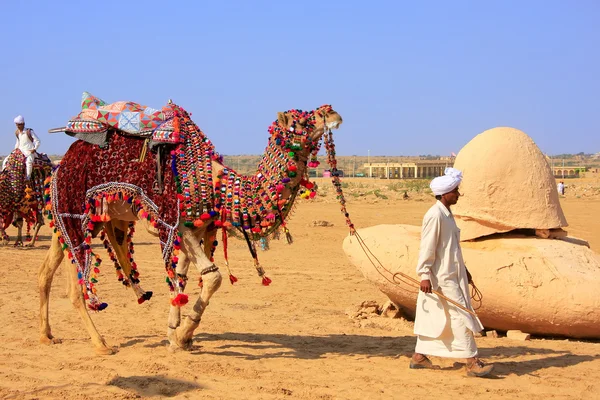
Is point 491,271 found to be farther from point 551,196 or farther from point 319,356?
point 319,356

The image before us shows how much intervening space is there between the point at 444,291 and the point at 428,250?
42cm

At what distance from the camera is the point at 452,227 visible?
281 inches

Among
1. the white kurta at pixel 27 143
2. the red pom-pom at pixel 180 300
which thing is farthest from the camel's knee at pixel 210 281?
the white kurta at pixel 27 143

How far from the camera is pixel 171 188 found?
306 inches

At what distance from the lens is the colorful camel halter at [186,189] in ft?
24.4

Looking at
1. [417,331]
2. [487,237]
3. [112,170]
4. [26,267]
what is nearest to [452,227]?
[417,331]

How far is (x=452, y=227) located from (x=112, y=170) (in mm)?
3615

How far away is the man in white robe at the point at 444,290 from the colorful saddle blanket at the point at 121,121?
9.39 feet

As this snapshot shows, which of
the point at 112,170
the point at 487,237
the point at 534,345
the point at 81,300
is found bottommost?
the point at 534,345

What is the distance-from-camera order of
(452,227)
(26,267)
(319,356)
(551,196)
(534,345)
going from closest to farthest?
1. (452,227)
2. (319,356)
3. (534,345)
4. (551,196)
5. (26,267)

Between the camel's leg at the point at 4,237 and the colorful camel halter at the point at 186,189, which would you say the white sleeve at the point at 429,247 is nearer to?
the colorful camel halter at the point at 186,189

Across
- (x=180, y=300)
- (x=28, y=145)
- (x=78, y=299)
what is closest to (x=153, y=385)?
(x=180, y=300)

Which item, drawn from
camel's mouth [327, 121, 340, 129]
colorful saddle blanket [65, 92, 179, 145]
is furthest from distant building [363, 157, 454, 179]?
camel's mouth [327, 121, 340, 129]

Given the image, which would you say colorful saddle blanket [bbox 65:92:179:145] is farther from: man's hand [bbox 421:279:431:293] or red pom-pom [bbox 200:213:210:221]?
man's hand [bbox 421:279:431:293]
